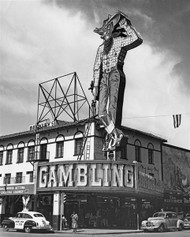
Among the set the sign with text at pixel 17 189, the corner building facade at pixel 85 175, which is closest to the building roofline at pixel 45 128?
the corner building facade at pixel 85 175

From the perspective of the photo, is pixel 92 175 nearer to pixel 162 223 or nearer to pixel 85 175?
pixel 85 175

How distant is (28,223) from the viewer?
30.6 meters

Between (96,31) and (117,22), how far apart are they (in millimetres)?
2931

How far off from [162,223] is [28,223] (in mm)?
12068

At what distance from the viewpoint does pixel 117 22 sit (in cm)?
3984

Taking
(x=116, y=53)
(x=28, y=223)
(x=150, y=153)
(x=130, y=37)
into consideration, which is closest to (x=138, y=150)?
(x=150, y=153)

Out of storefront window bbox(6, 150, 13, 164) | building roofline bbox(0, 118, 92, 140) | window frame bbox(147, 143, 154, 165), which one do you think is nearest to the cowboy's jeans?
building roofline bbox(0, 118, 92, 140)

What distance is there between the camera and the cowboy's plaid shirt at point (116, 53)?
Result: 37.7 metres

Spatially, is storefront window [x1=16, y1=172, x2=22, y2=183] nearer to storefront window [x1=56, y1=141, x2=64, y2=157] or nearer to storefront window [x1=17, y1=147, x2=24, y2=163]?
storefront window [x1=17, y1=147, x2=24, y2=163]

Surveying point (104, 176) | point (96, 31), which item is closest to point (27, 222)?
point (104, 176)

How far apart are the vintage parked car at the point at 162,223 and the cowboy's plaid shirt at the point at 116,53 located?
622 inches

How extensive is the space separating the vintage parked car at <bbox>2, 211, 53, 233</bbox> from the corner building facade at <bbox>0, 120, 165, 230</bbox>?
281 centimetres

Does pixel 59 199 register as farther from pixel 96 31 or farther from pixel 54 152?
pixel 96 31

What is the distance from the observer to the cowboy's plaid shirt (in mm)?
37656
